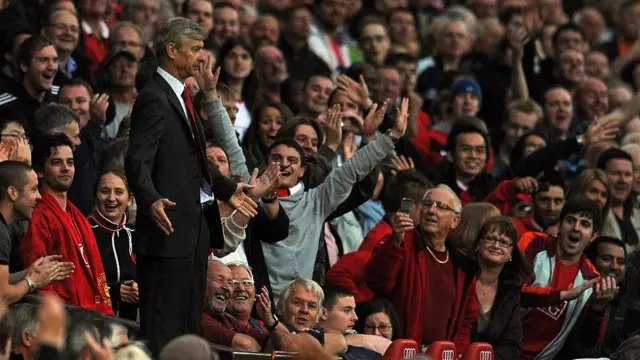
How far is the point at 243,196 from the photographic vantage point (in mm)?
8625

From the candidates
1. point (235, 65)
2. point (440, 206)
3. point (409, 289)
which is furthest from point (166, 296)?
point (235, 65)

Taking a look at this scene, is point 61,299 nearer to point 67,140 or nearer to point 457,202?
point 67,140

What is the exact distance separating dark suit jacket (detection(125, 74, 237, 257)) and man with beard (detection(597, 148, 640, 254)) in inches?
215

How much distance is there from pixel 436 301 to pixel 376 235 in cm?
112

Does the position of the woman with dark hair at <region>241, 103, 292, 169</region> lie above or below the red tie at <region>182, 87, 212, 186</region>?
above

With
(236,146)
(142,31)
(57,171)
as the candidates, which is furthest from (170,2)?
(57,171)

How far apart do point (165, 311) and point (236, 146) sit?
2467mm

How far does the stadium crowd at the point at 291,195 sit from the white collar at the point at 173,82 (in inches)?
0.4

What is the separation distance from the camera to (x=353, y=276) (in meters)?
10.7

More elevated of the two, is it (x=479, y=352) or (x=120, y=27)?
(x=120, y=27)

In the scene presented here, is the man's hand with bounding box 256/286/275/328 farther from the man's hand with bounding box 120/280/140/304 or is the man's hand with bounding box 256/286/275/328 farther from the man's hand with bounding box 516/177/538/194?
the man's hand with bounding box 516/177/538/194

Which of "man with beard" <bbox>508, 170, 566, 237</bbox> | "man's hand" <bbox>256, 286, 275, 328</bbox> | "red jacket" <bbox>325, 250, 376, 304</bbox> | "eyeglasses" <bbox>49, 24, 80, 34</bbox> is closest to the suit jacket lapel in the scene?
"man's hand" <bbox>256, 286, 275, 328</bbox>

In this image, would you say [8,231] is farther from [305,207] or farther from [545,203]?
[545,203]

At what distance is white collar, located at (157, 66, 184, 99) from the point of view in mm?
8258
